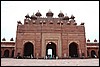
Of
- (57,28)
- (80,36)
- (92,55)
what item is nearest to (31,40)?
(57,28)

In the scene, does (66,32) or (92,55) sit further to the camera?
(92,55)

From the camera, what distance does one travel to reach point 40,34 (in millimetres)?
29922

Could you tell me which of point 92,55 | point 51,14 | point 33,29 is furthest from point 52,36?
point 92,55

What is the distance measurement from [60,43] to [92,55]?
10209 mm

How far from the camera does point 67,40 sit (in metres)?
29.9

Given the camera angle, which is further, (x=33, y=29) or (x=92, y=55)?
(x=92, y=55)

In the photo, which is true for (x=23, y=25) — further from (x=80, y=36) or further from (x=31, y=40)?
(x=80, y=36)

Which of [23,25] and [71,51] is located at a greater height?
[23,25]

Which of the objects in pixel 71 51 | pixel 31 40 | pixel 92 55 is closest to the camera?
pixel 31 40

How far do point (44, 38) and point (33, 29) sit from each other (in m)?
2.23

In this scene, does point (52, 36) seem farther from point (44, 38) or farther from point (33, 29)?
point (33, 29)

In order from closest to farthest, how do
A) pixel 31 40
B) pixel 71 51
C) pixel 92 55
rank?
1. pixel 31 40
2. pixel 71 51
3. pixel 92 55

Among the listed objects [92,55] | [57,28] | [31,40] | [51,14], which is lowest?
[92,55]

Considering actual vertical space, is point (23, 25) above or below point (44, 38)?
above
